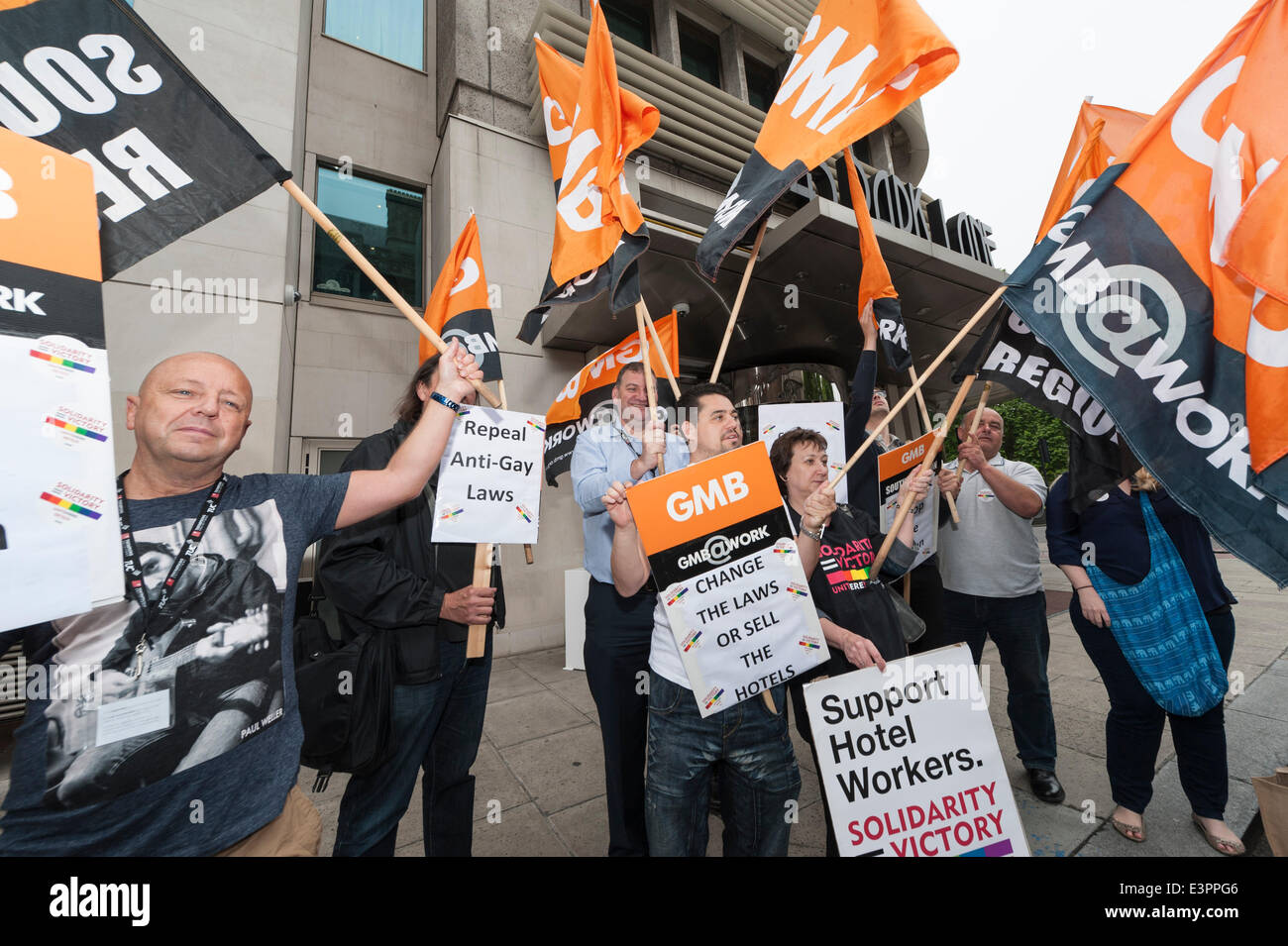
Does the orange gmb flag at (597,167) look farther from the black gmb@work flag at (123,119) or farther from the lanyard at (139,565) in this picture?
the lanyard at (139,565)

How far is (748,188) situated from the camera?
268cm

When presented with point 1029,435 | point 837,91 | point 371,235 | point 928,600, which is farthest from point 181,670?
point 1029,435

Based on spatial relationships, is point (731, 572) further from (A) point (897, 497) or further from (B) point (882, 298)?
(B) point (882, 298)

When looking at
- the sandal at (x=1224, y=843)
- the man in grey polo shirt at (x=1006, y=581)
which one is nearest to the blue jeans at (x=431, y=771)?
the man in grey polo shirt at (x=1006, y=581)

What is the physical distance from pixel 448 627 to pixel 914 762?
6.25 feet

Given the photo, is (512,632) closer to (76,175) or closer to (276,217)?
(276,217)

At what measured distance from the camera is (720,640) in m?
1.76

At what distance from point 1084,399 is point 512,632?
233 inches

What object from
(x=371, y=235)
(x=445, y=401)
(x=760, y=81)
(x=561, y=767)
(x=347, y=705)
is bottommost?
(x=561, y=767)

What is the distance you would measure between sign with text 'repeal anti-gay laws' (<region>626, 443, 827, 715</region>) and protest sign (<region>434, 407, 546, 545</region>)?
793mm

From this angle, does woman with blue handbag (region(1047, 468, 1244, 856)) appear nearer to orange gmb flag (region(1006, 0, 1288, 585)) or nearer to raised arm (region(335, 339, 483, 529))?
orange gmb flag (region(1006, 0, 1288, 585))

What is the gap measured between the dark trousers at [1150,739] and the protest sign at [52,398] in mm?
3840

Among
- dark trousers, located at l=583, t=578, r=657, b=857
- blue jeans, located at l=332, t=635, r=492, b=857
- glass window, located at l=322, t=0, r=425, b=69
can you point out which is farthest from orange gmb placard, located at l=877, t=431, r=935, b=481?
glass window, located at l=322, t=0, r=425, b=69

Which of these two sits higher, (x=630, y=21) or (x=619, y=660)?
(x=630, y=21)
